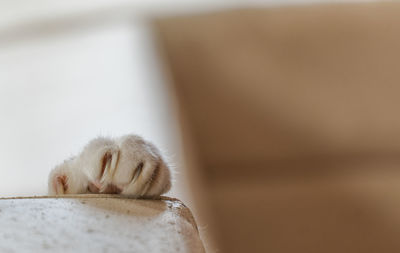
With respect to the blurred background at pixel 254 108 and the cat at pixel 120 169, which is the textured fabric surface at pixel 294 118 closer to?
the blurred background at pixel 254 108

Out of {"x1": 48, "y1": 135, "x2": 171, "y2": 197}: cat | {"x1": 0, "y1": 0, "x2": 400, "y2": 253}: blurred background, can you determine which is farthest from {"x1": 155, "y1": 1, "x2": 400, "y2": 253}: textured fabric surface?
{"x1": 48, "y1": 135, "x2": 171, "y2": 197}: cat

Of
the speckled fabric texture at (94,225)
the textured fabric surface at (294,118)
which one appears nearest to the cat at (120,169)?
the speckled fabric texture at (94,225)

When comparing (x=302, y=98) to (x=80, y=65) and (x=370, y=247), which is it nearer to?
(x=370, y=247)

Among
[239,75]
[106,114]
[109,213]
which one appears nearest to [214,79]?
[239,75]

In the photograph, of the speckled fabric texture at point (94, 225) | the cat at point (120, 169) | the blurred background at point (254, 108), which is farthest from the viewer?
the blurred background at point (254, 108)

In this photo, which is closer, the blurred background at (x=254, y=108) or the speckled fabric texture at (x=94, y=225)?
the speckled fabric texture at (x=94, y=225)

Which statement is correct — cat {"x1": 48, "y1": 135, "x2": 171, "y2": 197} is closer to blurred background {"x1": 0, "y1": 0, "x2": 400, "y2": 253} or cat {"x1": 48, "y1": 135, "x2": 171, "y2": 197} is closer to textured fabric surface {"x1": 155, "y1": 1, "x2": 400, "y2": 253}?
blurred background {"x1": 0, "y1": 0, "x2": 400, "y2": 253}

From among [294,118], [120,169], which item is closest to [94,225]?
[120,169]

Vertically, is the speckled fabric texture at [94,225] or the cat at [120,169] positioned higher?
the cat at [120,169]
